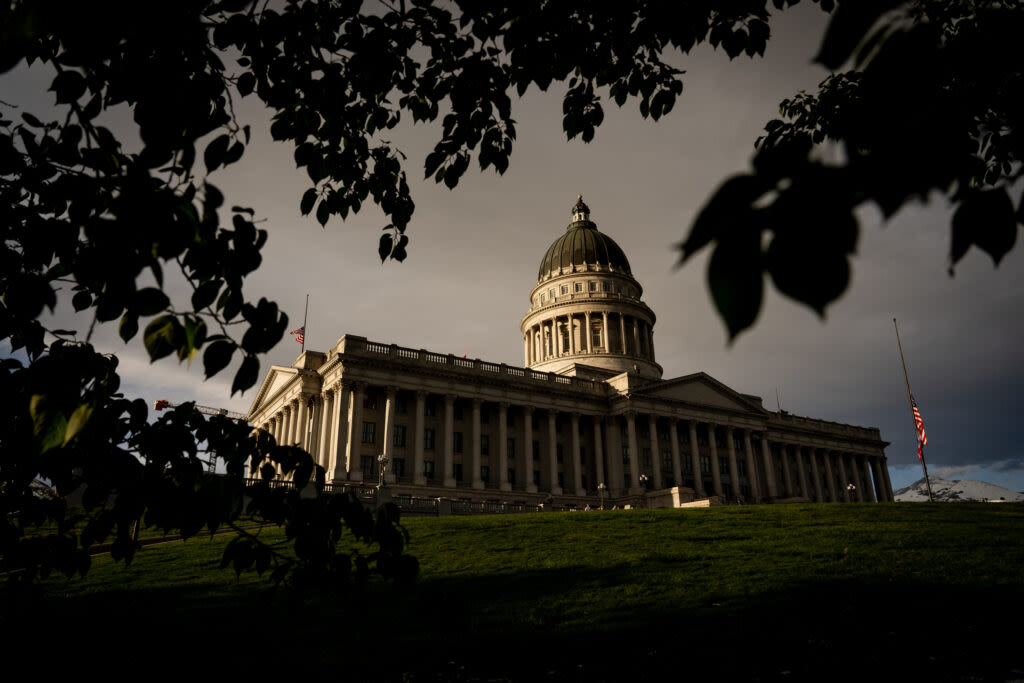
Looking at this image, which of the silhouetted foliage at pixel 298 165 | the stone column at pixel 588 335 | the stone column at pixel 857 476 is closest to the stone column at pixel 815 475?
the stone column at pixel 857 476

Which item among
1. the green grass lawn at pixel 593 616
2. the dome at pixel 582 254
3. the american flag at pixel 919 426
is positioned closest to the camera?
the green grass lawn at pixel 593 616

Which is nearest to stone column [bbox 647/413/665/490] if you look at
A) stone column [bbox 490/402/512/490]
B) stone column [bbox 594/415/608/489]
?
stone column [bbox 594/415/608/489]

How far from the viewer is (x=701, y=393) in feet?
241

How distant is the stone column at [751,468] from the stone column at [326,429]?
48025 millimetres

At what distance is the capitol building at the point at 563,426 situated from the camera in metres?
56.9

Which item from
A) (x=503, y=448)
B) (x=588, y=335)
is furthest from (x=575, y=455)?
(x=588, y=335)

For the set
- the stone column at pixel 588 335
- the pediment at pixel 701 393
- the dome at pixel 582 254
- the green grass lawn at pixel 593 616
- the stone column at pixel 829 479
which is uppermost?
the dome at pixel 582 254

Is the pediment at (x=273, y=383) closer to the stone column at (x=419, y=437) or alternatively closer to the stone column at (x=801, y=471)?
the stone column at (x=419, y=437)

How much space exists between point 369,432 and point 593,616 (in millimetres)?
46889

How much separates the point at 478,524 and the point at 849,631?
18.2 m

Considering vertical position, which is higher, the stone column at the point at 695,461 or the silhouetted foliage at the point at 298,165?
the stone column at the point at 695,461

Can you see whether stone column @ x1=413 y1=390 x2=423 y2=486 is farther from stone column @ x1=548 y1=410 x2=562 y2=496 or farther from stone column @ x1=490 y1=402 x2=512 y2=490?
stone column @ x1=548 y1=410 x2=562 y2=496

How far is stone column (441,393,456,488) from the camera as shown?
57200 mm

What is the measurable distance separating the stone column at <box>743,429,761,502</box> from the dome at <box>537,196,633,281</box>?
32231mm
